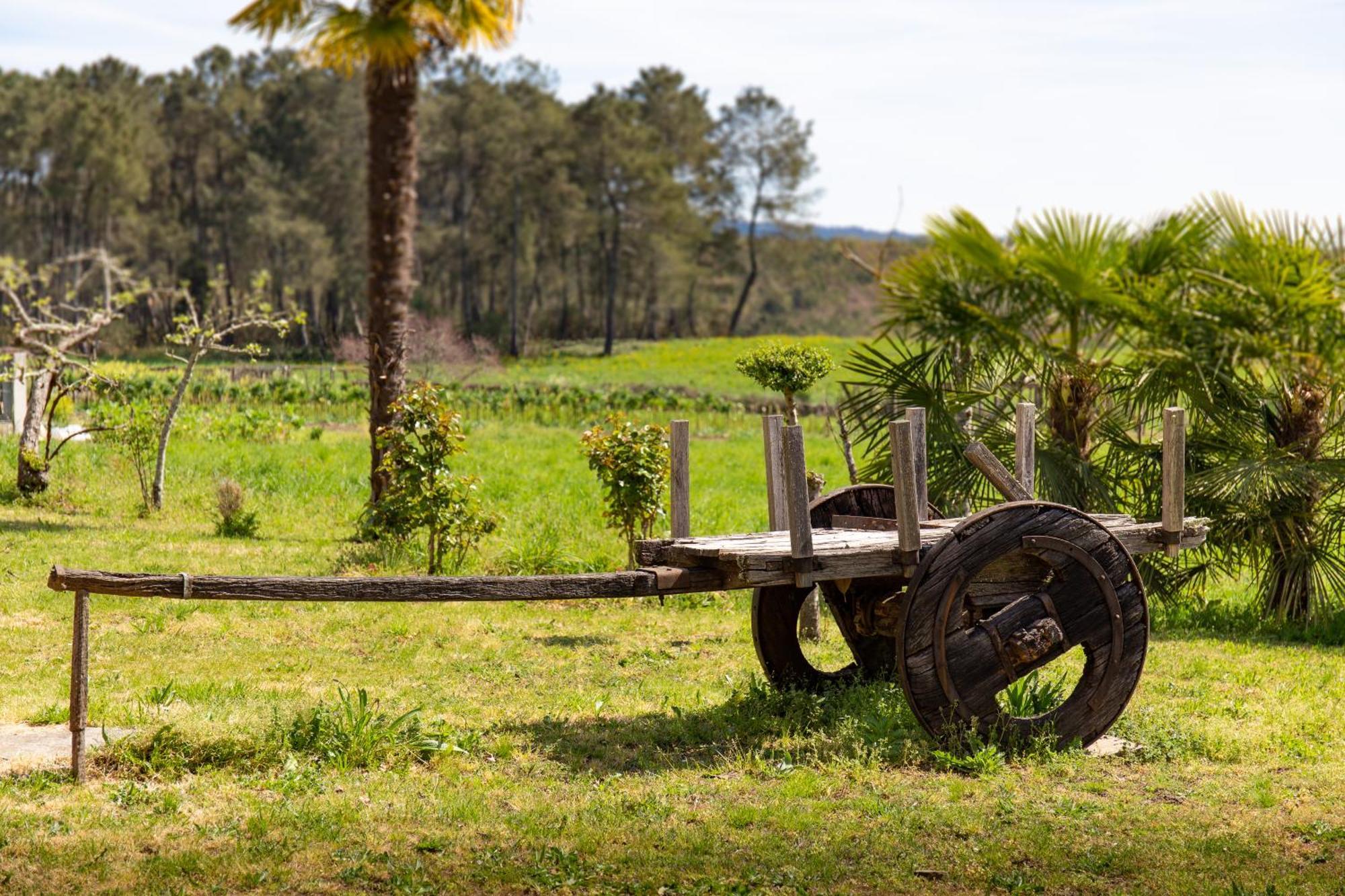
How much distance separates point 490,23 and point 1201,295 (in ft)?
28.2

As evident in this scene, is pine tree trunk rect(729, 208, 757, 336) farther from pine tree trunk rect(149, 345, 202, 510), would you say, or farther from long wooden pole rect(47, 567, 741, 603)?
long wooden pole rect(47, 567, 741, 603)

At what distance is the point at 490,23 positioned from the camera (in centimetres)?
1516

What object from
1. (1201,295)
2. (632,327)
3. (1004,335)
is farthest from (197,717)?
(632,327)

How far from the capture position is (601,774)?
6.18m

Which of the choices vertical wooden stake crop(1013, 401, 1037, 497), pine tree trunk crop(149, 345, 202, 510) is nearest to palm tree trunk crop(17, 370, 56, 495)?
pine tree trunk crop(149, 345, 202, 510)

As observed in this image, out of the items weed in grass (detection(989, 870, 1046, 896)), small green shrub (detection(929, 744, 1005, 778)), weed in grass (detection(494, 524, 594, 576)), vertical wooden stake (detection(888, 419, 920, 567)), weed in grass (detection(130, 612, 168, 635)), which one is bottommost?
weed in grass (detection(989, 870, 1046, 896))

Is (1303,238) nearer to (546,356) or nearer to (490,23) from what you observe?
(490,23)

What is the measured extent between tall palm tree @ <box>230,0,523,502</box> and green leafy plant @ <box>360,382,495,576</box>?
2358mm

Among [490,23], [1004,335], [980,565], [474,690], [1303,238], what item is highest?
[490,23]

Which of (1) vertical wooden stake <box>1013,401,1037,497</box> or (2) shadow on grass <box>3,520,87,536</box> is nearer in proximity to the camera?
(1) vertical wooden stake <box>1013,401,1037,497</box>

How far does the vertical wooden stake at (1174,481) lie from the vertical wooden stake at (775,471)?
2.20 metres

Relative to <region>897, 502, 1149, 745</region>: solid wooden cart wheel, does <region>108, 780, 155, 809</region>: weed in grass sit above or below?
below

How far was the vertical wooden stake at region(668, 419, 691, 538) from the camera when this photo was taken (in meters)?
6.58

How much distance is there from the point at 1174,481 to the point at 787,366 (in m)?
3.08
